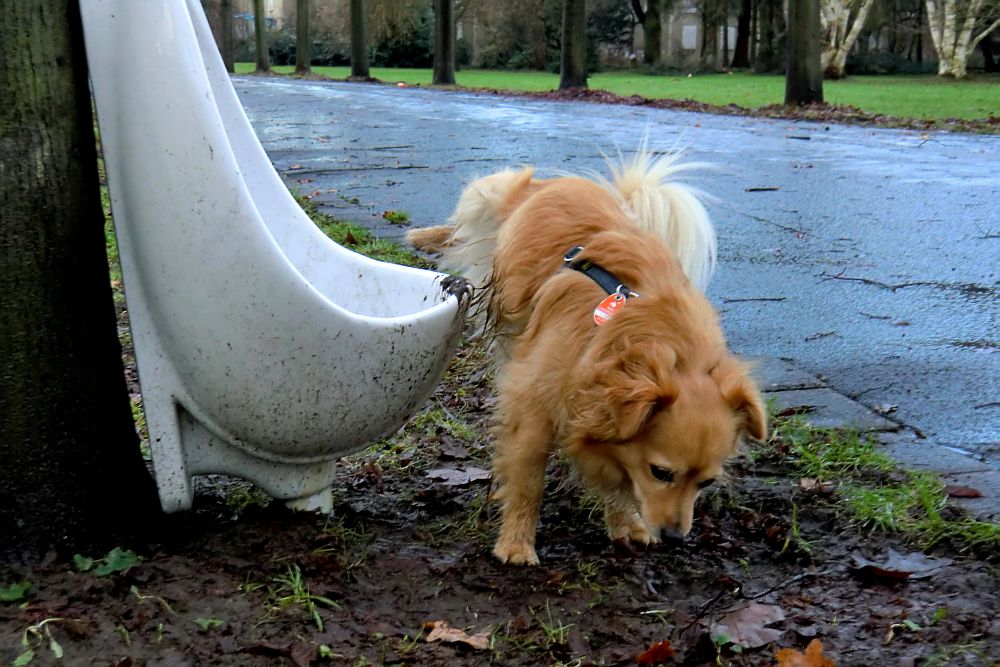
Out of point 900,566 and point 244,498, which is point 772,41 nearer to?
point 900,566

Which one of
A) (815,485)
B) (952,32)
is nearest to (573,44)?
(952,32)

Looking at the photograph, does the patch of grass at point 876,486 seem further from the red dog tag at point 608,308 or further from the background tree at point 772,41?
the background tree at point 772,41

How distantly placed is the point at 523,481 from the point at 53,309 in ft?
4.53

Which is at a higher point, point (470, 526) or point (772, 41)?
point (772, 41)

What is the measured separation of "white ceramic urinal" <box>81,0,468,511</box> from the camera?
2.22 metres

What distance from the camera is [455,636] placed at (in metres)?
2.38

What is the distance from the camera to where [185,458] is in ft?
8.48

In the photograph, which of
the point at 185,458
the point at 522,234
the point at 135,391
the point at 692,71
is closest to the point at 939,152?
the point at 522,234

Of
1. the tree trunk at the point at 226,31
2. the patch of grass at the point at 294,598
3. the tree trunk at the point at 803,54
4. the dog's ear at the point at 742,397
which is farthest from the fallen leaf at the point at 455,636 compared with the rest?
the tree trunk at the point at 226,31

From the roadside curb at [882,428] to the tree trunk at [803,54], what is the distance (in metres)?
14.6

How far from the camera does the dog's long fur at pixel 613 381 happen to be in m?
2.72

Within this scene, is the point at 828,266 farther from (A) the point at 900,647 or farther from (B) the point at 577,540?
(A) the point at 900,647

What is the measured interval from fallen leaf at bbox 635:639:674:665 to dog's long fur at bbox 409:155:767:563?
52 cm

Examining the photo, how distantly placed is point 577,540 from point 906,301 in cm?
287
